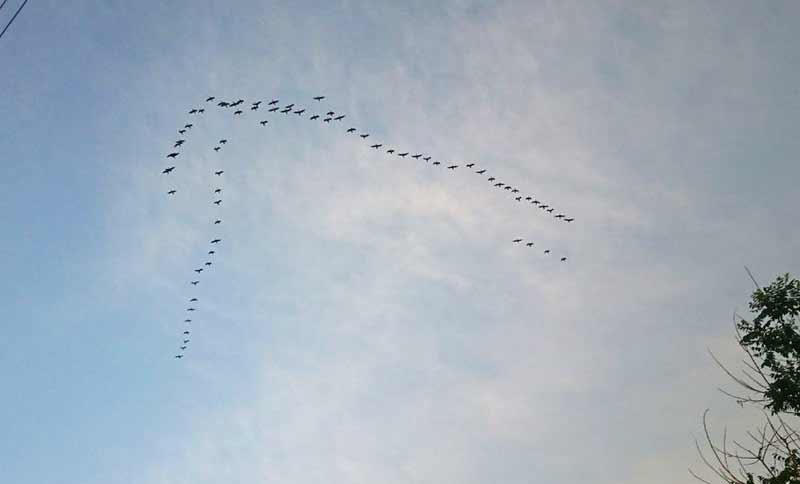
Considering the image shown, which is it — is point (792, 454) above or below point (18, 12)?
below

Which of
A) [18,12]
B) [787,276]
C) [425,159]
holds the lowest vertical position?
[787,276]

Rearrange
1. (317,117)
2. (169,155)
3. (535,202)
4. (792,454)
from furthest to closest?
(535,202) < (317,117) < (169,155) < (792,454)

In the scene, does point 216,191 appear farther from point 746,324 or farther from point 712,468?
point 712,468

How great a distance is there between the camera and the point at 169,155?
48.4 meters

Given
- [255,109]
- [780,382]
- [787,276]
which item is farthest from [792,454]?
[255,109]

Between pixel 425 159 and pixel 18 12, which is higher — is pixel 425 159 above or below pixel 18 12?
above

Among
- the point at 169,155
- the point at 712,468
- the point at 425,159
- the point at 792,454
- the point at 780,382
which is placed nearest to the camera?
the point at 792,454

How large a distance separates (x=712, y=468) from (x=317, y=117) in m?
47.9

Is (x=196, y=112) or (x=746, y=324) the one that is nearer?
(x=746, y=324)

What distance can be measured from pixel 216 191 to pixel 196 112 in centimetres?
745

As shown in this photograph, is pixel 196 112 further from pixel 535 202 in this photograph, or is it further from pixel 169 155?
pixel 535 202

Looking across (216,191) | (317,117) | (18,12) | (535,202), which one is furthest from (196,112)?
(18,12)

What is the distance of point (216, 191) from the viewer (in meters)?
50.3

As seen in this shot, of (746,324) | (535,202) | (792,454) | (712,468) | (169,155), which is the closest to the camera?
(792,454)
